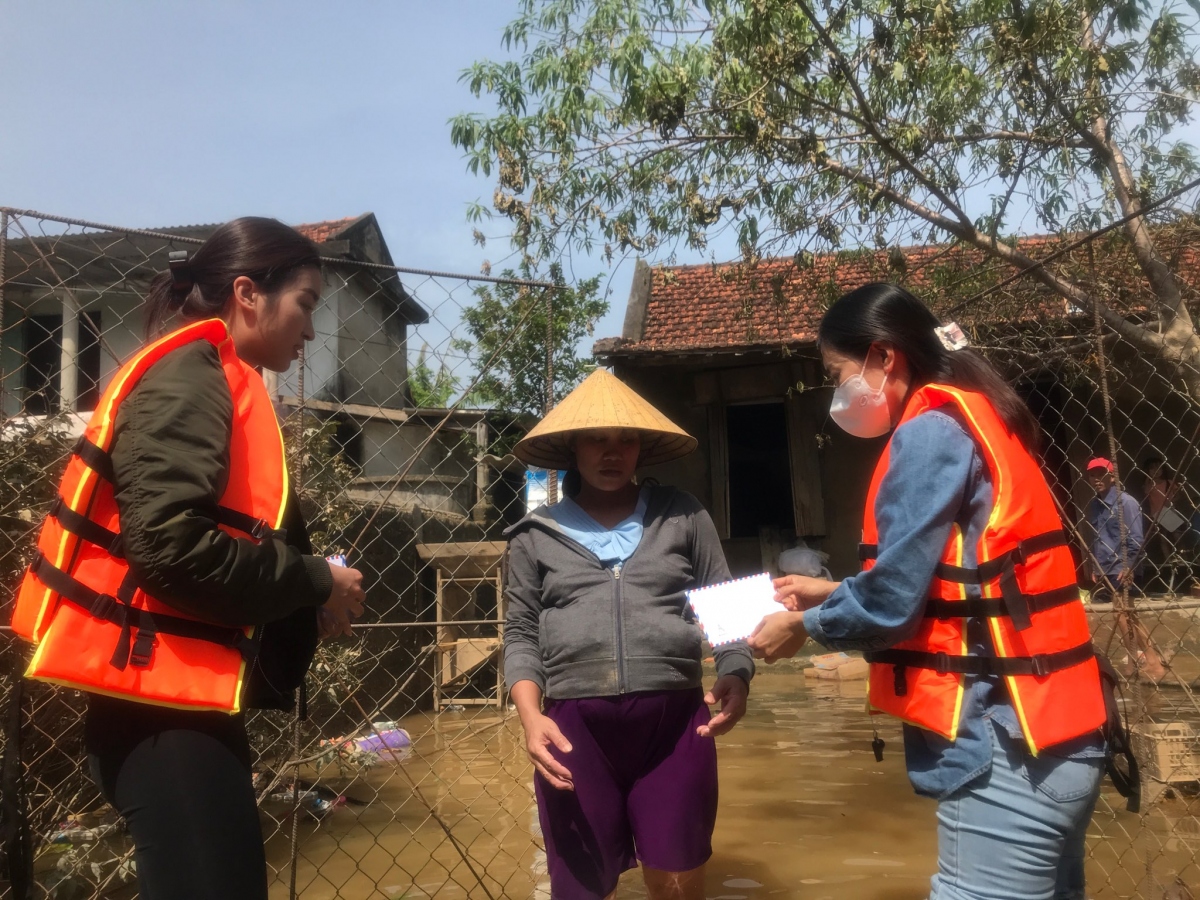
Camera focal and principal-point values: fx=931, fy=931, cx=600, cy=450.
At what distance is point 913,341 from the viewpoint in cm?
182

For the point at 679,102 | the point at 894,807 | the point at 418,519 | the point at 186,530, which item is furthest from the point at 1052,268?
the point at 418,519

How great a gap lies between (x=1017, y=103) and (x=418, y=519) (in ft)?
19.4

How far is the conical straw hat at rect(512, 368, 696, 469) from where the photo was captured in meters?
2.52

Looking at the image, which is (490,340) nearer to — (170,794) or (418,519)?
(170,794)

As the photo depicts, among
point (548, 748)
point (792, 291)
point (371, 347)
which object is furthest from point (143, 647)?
point (792, 291)

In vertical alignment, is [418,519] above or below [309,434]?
below

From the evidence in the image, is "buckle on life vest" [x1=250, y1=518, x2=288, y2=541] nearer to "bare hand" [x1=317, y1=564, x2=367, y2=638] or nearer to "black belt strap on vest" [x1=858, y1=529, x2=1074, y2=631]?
"bare hand" [x1=317, y1=564, x2=367, y2=638]

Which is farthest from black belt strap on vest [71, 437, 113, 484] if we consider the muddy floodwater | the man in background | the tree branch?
the tree branch

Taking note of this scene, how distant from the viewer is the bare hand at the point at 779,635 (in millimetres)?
1953

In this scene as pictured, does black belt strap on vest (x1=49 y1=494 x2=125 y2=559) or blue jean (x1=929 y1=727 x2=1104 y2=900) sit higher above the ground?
black belt strap on vest (x1=49 y1=494 x2=125 y2=559)

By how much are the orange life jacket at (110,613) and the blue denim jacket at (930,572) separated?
3.51ft

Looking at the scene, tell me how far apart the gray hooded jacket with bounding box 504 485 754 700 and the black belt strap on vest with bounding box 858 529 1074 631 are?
81 cm

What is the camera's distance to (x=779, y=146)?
5.74 m

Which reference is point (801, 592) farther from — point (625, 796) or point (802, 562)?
point (802, 562)
